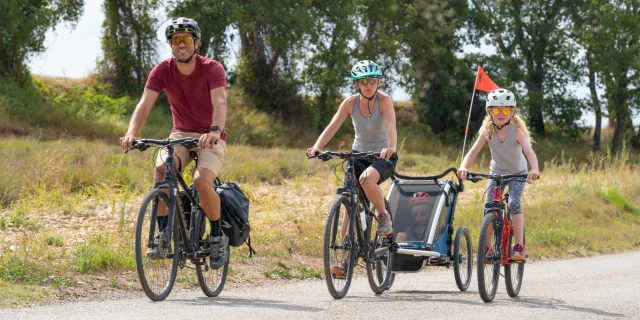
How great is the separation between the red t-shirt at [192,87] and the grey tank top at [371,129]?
1.52 metres

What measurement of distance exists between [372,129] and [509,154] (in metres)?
1.45

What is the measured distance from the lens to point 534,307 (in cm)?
945

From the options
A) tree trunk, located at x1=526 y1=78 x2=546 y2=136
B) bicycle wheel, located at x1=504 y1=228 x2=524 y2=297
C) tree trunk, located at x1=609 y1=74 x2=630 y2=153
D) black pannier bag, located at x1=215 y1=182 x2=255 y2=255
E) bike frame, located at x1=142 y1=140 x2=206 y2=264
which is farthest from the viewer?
tree trunk, located at x1=609 y1=74 x2=630 y2=153

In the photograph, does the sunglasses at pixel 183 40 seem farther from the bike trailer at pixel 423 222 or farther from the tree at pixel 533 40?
the tree at pixel 533 40

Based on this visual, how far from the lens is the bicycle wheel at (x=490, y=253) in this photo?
976cm

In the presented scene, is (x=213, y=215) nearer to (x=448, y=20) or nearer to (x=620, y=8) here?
(x=448, y=20)

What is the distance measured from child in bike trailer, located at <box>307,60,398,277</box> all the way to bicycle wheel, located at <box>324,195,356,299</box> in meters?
0.41

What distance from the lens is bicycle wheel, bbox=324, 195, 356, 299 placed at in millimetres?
9352

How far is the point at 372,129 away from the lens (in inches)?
399

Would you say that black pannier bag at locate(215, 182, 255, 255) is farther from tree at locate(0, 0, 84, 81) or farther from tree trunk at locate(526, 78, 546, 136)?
tree trunk at locate(526, 78, 546, 136)

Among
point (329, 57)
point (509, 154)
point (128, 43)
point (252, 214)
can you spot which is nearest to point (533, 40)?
point (329, 57)

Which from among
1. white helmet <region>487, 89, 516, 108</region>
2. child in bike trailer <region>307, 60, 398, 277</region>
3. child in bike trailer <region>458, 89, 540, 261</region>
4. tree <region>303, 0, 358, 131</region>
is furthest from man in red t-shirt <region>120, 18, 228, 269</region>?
tree <region>303, 0, 358, 131</region>

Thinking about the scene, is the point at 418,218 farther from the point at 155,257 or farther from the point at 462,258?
the point at 155,257

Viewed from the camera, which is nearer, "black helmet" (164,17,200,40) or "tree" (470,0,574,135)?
"black helmet" (164,17,200,40)
